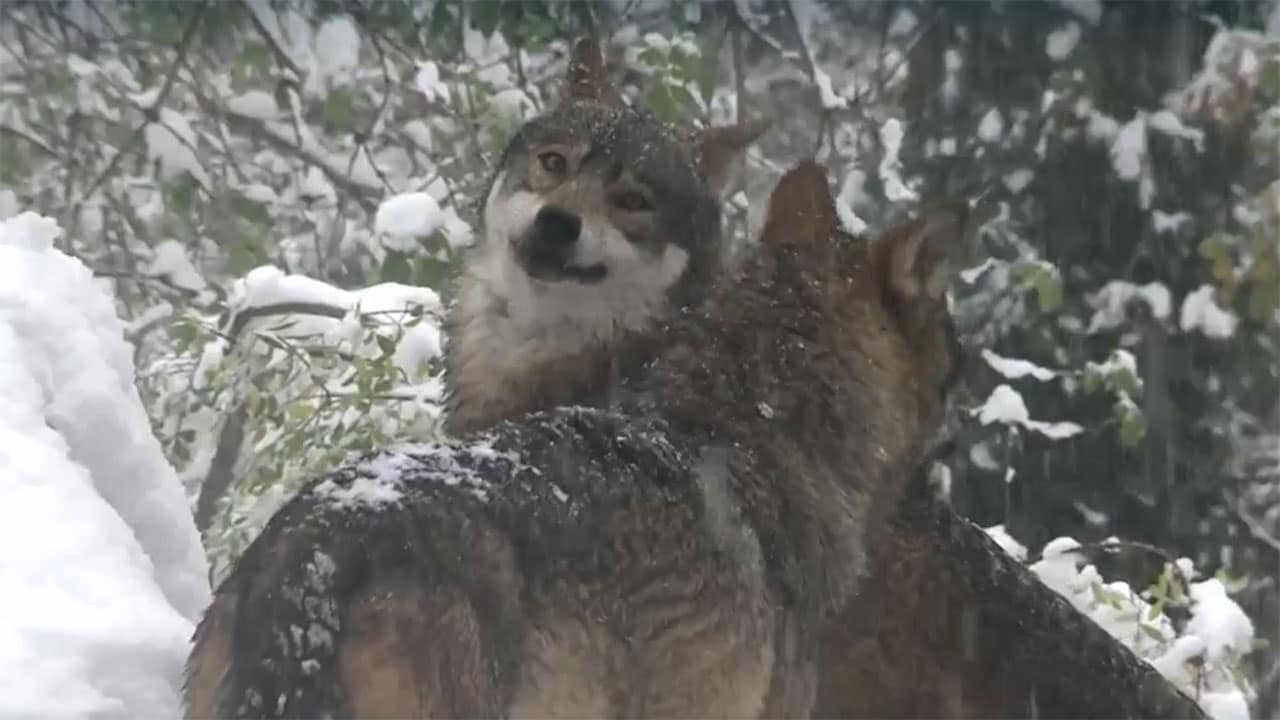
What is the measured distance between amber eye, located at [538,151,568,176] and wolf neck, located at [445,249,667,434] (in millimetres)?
85

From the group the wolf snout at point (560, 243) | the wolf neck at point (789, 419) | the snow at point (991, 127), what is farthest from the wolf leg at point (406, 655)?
the snow at point (991, 127)

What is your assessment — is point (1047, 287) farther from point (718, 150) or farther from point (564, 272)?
point (564, 272)

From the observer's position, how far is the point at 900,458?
3.92ft

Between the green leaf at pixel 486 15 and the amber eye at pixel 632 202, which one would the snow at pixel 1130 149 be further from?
the amber eye at pixel 632 202

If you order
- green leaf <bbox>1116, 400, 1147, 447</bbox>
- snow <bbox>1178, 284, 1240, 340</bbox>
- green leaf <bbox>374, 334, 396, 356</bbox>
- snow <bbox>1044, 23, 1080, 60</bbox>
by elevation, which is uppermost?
snow <bbox>1044, 23, 1080, 60</bbox>

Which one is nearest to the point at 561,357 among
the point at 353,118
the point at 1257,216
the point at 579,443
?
the point at 579,443

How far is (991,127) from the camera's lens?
2.67 metres

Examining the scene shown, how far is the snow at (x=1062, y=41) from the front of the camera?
2656 mm

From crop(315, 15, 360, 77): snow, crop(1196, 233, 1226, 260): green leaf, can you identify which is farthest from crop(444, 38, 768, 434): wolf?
crop(1196, 233, 1226, 260): green leaf

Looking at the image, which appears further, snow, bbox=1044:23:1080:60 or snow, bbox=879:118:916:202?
snow, bbox=1044:23:1080:60

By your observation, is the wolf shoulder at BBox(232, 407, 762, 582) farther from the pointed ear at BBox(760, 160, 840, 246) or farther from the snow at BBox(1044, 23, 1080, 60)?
the snow at BBox(1044, 23, 1080, 60)

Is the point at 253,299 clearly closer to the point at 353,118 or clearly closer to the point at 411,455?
the point at 353,118

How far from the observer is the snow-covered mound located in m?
0.81

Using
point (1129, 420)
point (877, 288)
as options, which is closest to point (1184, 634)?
point (1129, 420)
